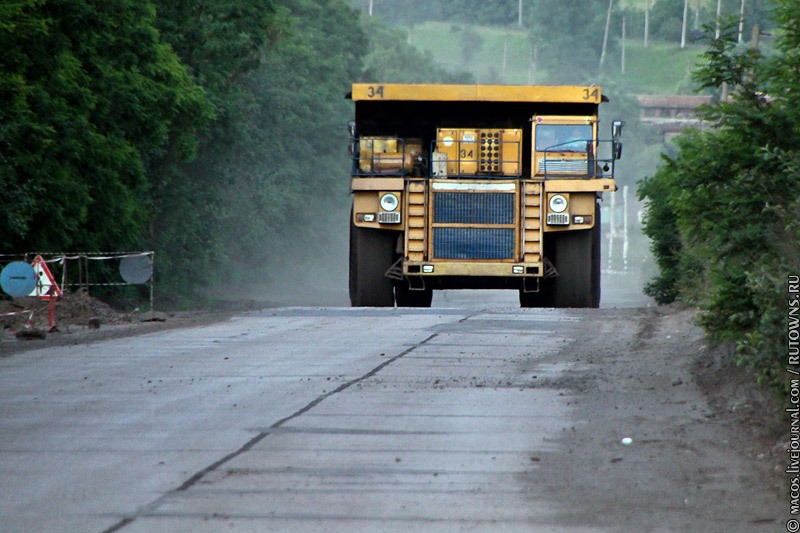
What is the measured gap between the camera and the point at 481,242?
25.6m

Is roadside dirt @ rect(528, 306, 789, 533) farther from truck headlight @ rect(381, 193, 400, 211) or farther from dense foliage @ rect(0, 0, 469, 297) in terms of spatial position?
dense foliage @ rect(0, 0, 469, 297)

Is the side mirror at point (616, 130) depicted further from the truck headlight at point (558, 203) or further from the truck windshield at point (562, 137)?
the truck headlight at point (558, 203)

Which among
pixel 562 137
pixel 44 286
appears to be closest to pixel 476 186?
pixel 562 137

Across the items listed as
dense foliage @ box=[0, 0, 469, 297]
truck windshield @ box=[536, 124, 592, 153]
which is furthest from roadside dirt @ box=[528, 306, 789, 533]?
dense foliage @ box=[0, 0, 469, 297]

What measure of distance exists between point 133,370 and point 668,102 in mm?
163868

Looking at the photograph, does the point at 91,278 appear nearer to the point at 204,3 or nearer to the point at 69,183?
the point at 69,183

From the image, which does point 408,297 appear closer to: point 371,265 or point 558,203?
point 371,265

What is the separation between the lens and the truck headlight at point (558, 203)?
25.4m

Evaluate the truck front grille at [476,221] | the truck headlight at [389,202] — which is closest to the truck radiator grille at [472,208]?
the truck front grille at [476,221]

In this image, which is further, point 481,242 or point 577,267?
point 577,267

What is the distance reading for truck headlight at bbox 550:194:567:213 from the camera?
2538 cm

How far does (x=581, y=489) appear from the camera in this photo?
29.4 feet

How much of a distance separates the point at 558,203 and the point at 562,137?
4.28 ft

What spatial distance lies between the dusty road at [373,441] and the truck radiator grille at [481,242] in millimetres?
7749
